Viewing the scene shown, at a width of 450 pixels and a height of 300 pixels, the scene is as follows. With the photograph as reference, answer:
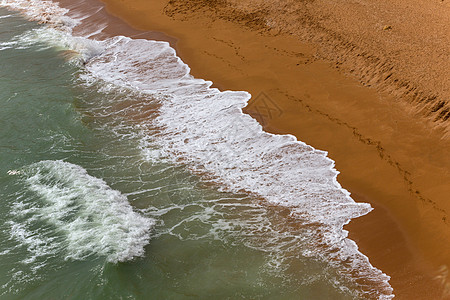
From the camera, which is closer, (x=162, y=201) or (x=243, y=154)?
(x=162, y=201)

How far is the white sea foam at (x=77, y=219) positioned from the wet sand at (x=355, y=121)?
4.09 m

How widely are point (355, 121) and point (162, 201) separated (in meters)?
4.96

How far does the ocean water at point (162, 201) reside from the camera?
7508mm

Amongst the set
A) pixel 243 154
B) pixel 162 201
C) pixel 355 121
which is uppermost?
pixel 355 121

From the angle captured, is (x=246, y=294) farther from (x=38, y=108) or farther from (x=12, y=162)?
(x=38, y=108)

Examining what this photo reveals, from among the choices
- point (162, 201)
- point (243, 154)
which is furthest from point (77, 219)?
point (243, 154)

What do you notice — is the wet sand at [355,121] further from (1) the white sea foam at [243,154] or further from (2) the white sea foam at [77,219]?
(2) the white sea foam at [77,219]

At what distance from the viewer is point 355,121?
34.4 ft

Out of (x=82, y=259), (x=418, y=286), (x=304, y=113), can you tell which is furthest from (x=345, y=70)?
(x=82, y=259)

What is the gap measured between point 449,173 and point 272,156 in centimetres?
365

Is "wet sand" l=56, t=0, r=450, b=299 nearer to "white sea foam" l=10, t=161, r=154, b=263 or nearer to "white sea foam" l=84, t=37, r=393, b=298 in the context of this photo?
"white sea foam" l=84, t=37, r=393, b=298

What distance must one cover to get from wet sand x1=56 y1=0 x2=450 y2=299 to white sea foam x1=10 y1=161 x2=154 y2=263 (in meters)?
4.09

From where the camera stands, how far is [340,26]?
45.5 feet

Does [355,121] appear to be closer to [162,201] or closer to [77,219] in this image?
[162,201]
